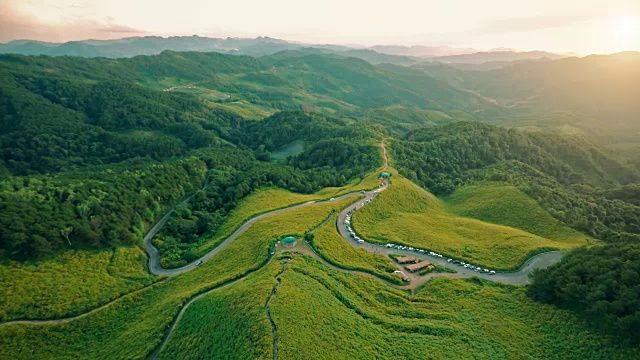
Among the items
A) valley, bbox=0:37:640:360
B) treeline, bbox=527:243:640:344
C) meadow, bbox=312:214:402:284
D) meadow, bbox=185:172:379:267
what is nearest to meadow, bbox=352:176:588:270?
valley, bbox=0:37:640:360

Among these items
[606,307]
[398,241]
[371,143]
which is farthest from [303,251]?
[371,143]

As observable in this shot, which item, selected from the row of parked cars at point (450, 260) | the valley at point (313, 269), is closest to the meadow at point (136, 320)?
the valley at point (313, 269)

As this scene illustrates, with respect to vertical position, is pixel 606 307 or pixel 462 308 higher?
pixel 606 307

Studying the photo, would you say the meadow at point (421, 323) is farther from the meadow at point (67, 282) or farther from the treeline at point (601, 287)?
the meadow at point (67, 282)

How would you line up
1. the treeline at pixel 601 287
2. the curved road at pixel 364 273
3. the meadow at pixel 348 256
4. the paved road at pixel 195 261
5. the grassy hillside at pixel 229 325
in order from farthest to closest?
the paved road at pixel 195 261, the meadow at pixel 348 256, the curved road at pixel 364 273, the treeline at pixel 601 287, the grassy hillside at pixel 229 325

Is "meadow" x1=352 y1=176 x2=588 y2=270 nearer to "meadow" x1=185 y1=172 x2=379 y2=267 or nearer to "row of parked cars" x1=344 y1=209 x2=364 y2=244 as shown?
"row of parked cars" x1=344 y1=209 x2=364 y2=244

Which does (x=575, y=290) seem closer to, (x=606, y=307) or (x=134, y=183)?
(x=606, y=307)
